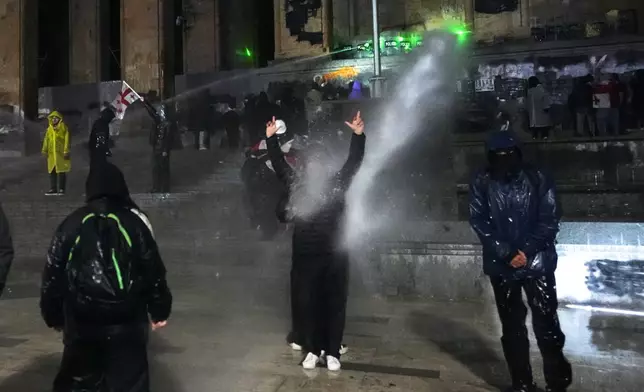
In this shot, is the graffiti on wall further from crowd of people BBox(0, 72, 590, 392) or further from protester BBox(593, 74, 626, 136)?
crowd of people BBox(0, 72, 590, 392)

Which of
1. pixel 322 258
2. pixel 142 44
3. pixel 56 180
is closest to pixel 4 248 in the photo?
pixel 322 258

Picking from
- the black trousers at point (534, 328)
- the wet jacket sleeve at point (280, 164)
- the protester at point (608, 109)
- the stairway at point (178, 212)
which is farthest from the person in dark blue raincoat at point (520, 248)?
the protester at point (608, 109)

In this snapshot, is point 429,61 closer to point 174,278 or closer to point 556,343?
point 174,278

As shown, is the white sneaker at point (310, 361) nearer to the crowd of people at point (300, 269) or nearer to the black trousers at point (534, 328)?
the crowd of people at point (300, 269)

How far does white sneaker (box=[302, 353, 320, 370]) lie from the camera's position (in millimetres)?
4750

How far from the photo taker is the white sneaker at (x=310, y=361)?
475 cm

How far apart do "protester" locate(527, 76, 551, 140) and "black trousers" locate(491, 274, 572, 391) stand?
9064 millimetres

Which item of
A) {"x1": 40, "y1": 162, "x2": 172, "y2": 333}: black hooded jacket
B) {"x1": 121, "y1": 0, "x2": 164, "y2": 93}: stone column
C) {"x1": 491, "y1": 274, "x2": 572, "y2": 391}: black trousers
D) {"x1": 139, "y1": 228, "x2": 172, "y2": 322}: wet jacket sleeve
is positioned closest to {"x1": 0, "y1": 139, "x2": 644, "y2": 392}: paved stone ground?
{"x1": 491, "y1": 274, "x2": 572, "y2": 391}: black trousers

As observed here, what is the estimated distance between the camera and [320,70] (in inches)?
830

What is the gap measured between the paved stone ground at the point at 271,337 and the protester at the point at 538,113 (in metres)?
6.65

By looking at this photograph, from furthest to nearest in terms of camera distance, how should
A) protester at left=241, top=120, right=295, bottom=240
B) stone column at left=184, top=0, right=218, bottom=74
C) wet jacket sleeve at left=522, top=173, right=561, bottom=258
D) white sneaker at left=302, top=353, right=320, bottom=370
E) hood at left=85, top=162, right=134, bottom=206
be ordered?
stone column at left=184, top=0, right=218, bottom=74 < protester at left=241, top=120, right=295, bottom=240 < white sneaker at left=302, top=353, right=320, bottom=370 < wet jacket sleeve at left=522, top=173, right=561, bottom=258 < hood at left=85, top=162, right=134, bottom=206

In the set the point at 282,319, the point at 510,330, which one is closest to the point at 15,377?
the point at 282,319

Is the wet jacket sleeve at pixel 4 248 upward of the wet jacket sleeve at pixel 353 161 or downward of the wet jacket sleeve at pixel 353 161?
downward

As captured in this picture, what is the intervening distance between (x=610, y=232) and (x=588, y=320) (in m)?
1.09
